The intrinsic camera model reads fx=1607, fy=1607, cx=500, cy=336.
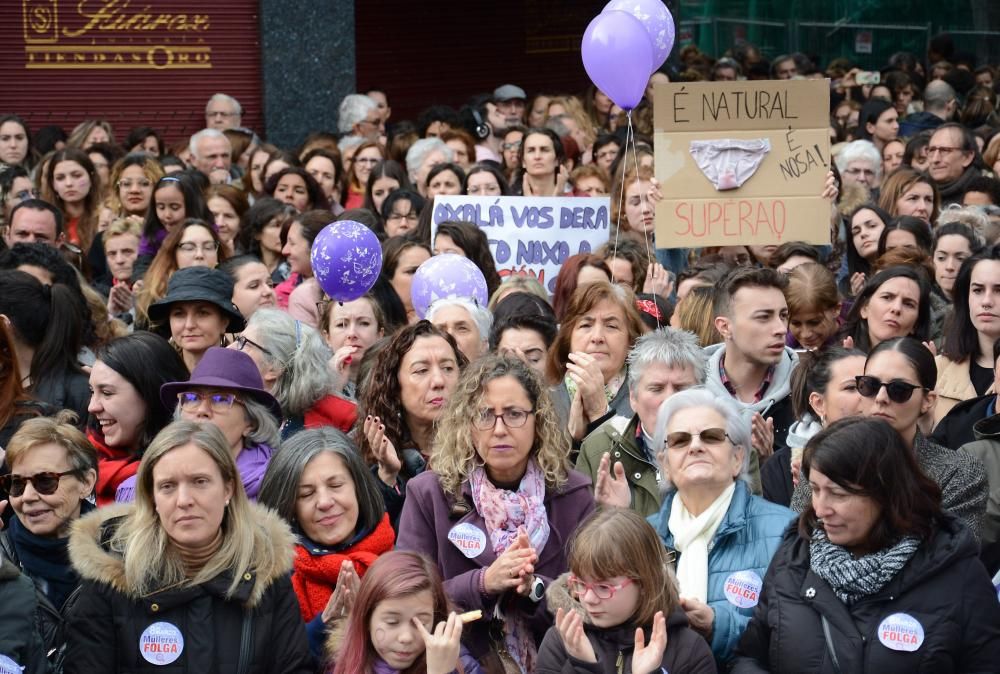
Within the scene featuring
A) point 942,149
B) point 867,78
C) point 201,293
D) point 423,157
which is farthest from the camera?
point 867,78

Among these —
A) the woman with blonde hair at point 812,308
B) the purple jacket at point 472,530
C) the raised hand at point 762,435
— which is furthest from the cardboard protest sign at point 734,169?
the purple jacket at point 472,530

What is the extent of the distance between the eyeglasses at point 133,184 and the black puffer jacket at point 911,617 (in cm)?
745

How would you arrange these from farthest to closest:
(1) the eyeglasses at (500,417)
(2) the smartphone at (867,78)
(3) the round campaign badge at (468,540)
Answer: (2) the smartphone at (867,78) → (1) the eyeglasses at (500,417) → (3) the round campaign badge at (468,540)

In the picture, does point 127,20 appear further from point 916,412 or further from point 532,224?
point 916,412

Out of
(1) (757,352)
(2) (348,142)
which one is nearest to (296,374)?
(1) (757,352)

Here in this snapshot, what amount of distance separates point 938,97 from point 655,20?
25.5 feet

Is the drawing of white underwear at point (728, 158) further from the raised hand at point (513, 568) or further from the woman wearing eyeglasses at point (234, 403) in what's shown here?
the raised hand at point (513, 568)

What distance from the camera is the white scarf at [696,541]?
5125mm

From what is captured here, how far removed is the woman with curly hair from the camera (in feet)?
20.7

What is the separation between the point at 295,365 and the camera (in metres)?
6.84

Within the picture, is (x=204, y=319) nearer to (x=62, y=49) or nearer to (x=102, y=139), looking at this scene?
(x=102, y=139)

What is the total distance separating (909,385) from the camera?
5715 millimetres

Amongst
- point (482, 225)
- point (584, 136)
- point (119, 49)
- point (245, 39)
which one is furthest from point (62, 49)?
point (482, 225)

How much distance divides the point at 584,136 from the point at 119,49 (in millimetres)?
5232
